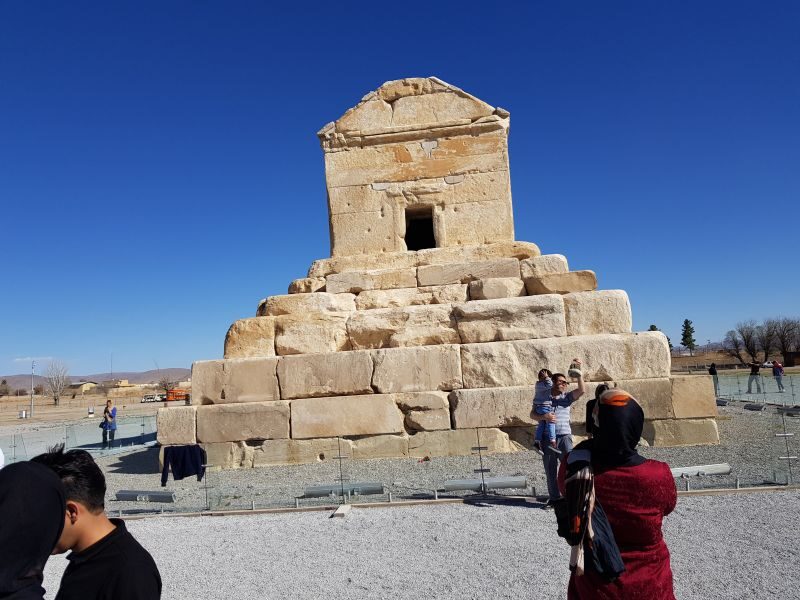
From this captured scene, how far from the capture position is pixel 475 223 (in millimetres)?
9859

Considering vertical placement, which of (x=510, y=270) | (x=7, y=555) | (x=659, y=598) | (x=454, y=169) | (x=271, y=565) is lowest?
(x=271, y=565)

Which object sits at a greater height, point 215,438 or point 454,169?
point 454,169

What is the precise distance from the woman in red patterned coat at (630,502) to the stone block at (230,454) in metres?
6.46

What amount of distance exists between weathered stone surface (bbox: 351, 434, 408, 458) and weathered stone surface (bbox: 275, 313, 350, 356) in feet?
4.70

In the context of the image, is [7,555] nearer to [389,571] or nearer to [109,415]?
[389,571]

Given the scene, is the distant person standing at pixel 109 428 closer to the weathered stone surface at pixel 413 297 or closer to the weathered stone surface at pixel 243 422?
the weathered stone surface at pixel 243 422

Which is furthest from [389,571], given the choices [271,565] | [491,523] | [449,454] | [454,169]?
[454,169]

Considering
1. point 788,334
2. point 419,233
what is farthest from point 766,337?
point 419,233

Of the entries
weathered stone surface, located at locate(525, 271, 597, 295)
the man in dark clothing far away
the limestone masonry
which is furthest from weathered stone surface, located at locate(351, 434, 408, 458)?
the man in dark clothing far away

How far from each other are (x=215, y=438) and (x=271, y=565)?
4.00m

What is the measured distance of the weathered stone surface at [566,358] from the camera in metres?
7.68

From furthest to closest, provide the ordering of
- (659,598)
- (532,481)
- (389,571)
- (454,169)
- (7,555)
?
1. (454,169)
2. (532,481)
3. (389,571)
4. (659,598)
5. (7,555)

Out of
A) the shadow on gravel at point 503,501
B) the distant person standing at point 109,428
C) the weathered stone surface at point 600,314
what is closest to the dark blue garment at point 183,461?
the shadow on gravel at point 503,501

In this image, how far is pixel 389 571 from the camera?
4.02 m
